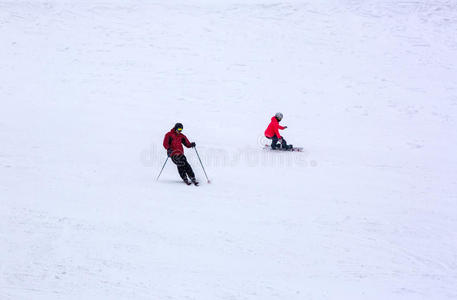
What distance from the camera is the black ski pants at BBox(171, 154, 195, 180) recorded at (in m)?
10.2

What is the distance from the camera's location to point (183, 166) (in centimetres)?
1027

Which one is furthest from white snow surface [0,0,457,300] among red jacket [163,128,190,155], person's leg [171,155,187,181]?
red jacket [163,128,190,155]

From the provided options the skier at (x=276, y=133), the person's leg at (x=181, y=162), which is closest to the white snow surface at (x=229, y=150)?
the person's leg at (x=181, y=162)

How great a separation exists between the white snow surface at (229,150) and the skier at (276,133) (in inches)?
23.4

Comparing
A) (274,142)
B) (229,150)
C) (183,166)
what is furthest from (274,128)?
(183,166)

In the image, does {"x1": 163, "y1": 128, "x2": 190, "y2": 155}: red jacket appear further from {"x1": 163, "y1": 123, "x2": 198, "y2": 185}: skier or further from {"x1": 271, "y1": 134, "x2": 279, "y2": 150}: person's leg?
{"x1": 271, "y1": 134, "x2": 279, "y2": 150}: person's leg

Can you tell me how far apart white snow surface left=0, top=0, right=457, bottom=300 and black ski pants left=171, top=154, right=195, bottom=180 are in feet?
1.45

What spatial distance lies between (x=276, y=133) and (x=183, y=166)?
4.12m

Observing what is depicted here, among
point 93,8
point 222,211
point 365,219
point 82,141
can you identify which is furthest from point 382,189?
point 93,8

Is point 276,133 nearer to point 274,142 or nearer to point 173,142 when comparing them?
point 274,142

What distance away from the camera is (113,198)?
30.5 feet

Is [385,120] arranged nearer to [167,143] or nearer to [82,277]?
[167,143]

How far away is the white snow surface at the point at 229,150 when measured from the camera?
6.97 meters

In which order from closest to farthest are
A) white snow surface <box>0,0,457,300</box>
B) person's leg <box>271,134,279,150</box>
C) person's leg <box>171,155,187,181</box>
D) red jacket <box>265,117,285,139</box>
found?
white snow surface <box>0,0,457,300</box> → person's leg <box>171,155,187,181</box> → red jacket <box>265,117,285,139</box> → person's leg <box>271,134,279,150</box>
